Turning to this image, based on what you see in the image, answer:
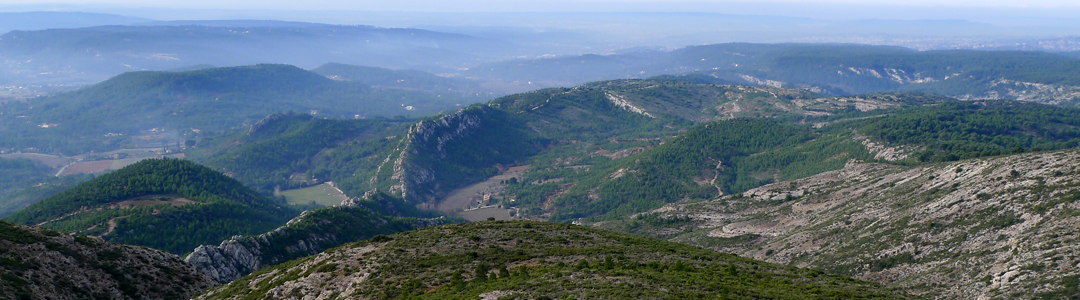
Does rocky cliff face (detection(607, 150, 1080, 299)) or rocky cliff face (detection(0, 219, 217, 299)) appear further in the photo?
rocky cliff face (detection(607, 150, 1080, 299))

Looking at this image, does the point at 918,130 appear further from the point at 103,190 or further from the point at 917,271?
the point at 103,190

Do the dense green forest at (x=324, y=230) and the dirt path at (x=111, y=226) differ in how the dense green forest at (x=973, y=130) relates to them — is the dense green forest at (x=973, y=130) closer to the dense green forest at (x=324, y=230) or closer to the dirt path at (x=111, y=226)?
the dense green forest at (x=324, y=230)

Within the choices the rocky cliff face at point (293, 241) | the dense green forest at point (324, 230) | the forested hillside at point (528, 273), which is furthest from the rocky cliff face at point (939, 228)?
the rocky cliff face at point (293, 241)

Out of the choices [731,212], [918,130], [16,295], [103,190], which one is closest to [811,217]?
[731,212]

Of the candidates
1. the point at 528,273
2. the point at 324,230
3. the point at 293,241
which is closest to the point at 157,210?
the point at 324,230

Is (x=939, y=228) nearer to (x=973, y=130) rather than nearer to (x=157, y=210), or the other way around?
(x=973, y=130)

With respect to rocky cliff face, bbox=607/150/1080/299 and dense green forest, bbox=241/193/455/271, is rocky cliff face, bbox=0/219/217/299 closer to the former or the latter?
dense green forest, bbox=241/193/455/271

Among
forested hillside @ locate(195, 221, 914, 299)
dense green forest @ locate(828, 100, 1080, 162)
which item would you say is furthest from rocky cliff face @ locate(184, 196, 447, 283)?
dense green forest @ locate(828, 100, 1080, 162)
